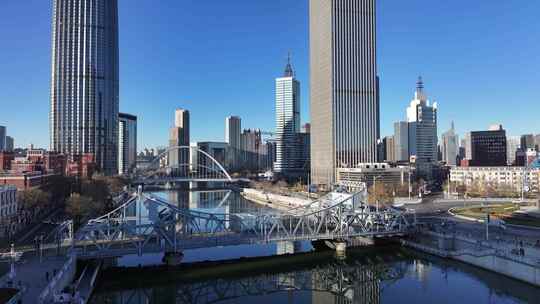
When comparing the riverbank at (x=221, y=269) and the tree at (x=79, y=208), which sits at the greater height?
the tree at (x=79, y=208)

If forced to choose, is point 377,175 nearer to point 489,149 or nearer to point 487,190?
point 487,190

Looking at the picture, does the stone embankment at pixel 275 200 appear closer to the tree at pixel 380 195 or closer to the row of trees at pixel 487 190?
the tree at pixel 380 195

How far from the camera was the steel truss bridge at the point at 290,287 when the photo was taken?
3569 cm

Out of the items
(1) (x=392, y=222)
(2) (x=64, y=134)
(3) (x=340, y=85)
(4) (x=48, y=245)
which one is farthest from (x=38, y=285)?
(2) (x=64, y=134)

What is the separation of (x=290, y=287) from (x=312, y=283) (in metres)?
2.47

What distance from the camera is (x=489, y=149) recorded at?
169 metres

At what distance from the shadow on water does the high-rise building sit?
127 m

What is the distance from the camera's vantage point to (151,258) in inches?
1858

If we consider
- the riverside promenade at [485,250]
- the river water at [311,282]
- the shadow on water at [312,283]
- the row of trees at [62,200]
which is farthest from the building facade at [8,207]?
the riverside promenade at [485,250]

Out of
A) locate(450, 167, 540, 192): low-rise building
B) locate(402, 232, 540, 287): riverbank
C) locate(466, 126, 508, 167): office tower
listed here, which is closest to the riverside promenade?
locate(402, 232, 540, 287): riverbank

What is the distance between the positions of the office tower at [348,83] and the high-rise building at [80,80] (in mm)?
86105

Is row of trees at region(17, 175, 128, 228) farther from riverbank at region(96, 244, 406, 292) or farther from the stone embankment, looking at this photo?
the stone embankment

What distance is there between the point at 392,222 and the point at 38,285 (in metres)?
40.7

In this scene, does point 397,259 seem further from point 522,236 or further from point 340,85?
point 340,85
